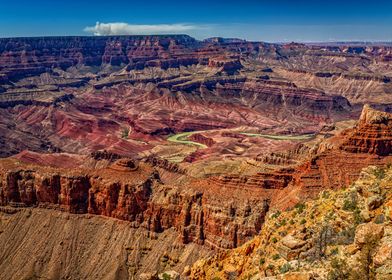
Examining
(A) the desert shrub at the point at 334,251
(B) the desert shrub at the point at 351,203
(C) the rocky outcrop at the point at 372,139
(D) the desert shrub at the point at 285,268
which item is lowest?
(C) the rocky outcrop at the point at 372,139

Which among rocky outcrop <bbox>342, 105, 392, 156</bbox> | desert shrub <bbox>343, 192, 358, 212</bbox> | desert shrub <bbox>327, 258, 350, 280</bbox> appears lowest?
rocky outcrop <bbox>342, 105, 392, 156</bbox>

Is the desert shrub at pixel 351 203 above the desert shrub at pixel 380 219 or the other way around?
the other way around

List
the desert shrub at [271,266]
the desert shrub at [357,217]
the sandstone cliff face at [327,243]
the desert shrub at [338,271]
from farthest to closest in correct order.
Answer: the desert shrub at [357,217] < the desert shrub at [271,266] < the desert shrub at [338,271] < the sandstone cliff face at [327,243]

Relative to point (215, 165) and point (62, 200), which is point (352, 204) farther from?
point (215, 165)

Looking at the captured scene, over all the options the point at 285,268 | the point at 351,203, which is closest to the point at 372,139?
the point at 351,203

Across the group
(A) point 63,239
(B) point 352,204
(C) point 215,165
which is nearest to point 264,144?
(C) point 215,165

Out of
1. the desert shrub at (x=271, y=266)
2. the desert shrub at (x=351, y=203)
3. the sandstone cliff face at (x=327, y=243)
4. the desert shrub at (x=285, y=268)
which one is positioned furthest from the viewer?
the desert shrub at (x=351, y=203)

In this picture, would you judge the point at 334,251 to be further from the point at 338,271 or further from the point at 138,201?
the point at 138,201

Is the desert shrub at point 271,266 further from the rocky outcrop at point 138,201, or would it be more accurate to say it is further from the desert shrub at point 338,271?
the rocky outcrop at point 138,201

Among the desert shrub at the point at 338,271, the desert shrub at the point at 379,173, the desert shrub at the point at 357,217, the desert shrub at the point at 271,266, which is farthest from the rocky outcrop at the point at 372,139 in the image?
the desert shrub at the point at 338,271

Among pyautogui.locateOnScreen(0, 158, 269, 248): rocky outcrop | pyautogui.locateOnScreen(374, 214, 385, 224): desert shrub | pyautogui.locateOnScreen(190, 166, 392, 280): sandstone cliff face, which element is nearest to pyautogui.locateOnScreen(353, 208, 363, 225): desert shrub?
pyautogui.locateOnScreen(190, 166, 392, 280): sandstone cliff face

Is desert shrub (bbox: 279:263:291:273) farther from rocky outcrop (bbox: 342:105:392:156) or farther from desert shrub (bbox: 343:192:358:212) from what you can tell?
rocky outcrop (bbox: 342:105:392:156)

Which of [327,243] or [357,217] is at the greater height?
[357,217]

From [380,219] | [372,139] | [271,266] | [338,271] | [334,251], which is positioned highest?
[380,219]
